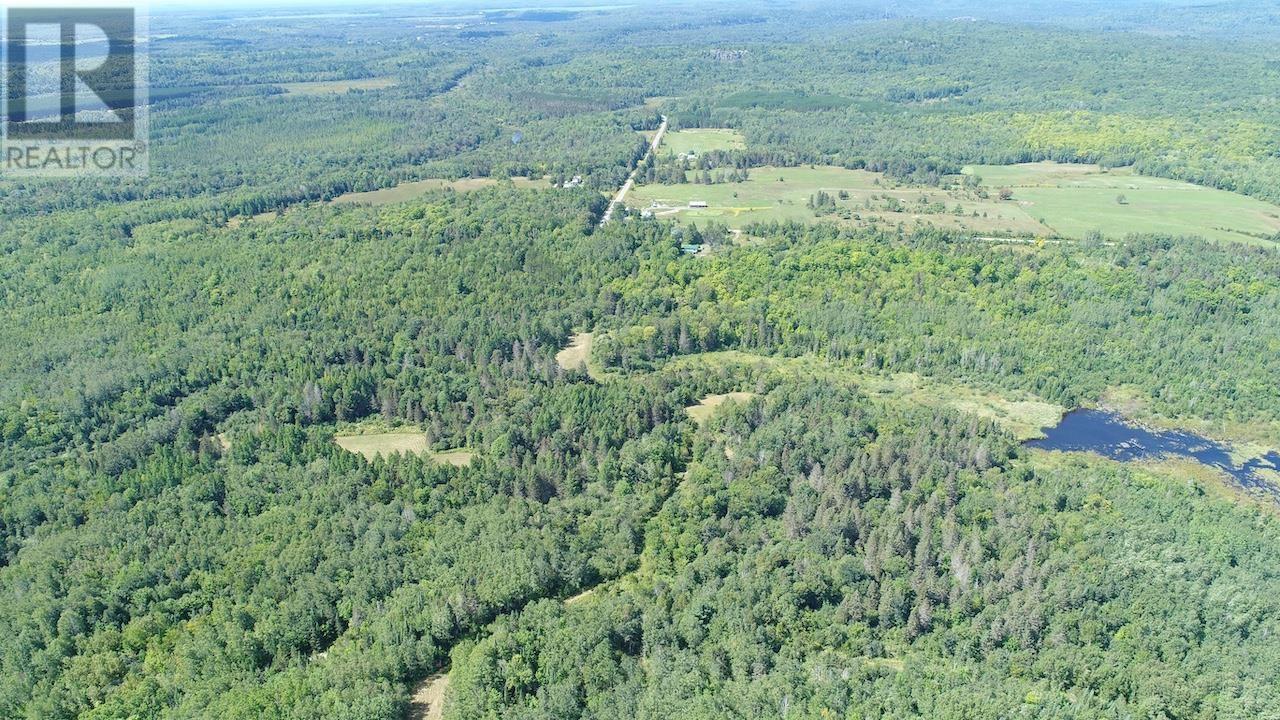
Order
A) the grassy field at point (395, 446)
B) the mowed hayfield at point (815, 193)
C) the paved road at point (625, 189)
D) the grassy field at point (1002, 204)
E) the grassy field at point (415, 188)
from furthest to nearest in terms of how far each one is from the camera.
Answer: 1. the grassy field at point (415, 188)
2. the paved road at point (625, 189)
3. the mowed hayfield at point (815, 193)
4. the grassy field at point (1002, 204)
5. the grassy field at point (395, 446)

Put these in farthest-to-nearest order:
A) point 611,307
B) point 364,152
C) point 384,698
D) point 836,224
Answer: point 364,152 < point 836,224 < point 611,307 < point 384,698

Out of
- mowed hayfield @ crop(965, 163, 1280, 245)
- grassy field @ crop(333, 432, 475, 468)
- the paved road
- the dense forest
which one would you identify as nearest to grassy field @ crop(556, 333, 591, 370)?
the dense forest

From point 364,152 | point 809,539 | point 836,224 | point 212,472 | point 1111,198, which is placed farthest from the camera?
point 364,152

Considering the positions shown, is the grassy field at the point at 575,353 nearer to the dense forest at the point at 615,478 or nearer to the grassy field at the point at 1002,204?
the dense forest at the point at 615,478

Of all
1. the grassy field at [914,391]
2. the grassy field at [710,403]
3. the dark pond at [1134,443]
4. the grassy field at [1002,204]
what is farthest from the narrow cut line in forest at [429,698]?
the grassy field at [1002,204]

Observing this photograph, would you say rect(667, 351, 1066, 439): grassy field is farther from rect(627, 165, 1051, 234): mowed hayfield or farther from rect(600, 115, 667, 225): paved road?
rect(600, 115, 667, 225): paved road

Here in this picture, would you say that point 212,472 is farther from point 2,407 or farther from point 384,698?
point 384,698

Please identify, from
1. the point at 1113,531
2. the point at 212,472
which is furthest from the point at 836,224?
the point at 212,472

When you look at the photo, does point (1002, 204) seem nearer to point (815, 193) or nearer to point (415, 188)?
point (815, 193)
